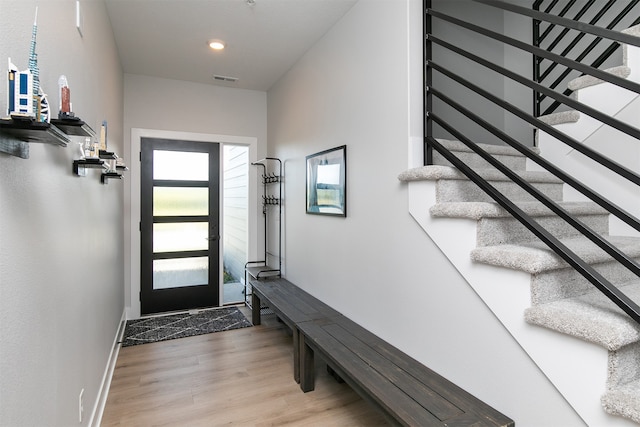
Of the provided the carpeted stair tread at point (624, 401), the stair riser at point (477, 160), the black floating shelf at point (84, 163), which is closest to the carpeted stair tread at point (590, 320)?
the carpeted stair tread at point (624, 401)

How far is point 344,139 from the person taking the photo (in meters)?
2.85

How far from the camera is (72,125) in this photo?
3.73ft

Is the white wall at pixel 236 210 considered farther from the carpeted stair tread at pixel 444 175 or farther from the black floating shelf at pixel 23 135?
the black floating shelf at pixel 23 135

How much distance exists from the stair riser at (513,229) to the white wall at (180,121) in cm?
353

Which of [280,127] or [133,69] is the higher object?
[133,69]

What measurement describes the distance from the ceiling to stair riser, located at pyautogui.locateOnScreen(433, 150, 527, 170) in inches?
55.2

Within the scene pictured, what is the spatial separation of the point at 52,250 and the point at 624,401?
2.04 m

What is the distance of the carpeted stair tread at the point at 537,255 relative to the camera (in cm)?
144

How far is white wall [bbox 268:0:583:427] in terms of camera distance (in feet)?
5.38

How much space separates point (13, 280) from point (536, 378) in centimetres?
187

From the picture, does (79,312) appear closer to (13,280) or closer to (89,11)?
(13,280)

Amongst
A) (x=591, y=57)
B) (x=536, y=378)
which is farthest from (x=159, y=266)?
(x=591, y=57)

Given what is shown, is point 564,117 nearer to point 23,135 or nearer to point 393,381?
point 393,381

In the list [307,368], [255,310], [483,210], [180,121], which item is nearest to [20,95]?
[483,210]
